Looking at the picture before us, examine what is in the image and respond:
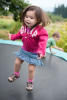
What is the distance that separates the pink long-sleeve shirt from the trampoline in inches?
12.2

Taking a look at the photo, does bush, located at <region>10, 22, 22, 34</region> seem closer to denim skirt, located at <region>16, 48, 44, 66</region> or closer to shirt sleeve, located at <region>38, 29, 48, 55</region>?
denim skirt, located at <region>16, 48, 44, 66</region>

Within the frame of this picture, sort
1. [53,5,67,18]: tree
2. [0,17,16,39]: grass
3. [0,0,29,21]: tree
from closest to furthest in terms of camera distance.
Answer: [0,0,29,21]: tree
[53,5,67,18]: tree
[0,17,16,39]: grass

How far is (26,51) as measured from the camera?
136 cm

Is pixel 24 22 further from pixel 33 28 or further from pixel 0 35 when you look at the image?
pixel 0 35

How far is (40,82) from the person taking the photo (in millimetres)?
1614

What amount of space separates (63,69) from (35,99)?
78cm

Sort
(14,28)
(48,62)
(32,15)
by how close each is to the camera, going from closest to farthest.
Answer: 1. (32,15)
2. (48,62)
3. (14,28)

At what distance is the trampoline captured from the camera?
4.49ft

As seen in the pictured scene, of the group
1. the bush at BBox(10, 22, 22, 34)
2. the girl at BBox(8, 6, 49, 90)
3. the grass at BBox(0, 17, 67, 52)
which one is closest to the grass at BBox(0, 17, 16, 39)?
the grass at BBox(0, 17, 67, 52)

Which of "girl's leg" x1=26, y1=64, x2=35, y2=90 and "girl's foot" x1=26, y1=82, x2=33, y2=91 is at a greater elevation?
"girl's leg" x1=26, y1=64, x2=35, y2=90

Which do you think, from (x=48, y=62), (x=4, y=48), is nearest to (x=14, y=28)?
(x=4, y=48)

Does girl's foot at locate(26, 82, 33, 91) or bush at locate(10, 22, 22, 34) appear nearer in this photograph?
girl's foot at locate(26, 82, 33, 91)

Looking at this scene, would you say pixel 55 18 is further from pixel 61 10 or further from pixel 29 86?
pixel 29 86

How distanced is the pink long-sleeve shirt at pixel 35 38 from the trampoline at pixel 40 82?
1.02 ft
